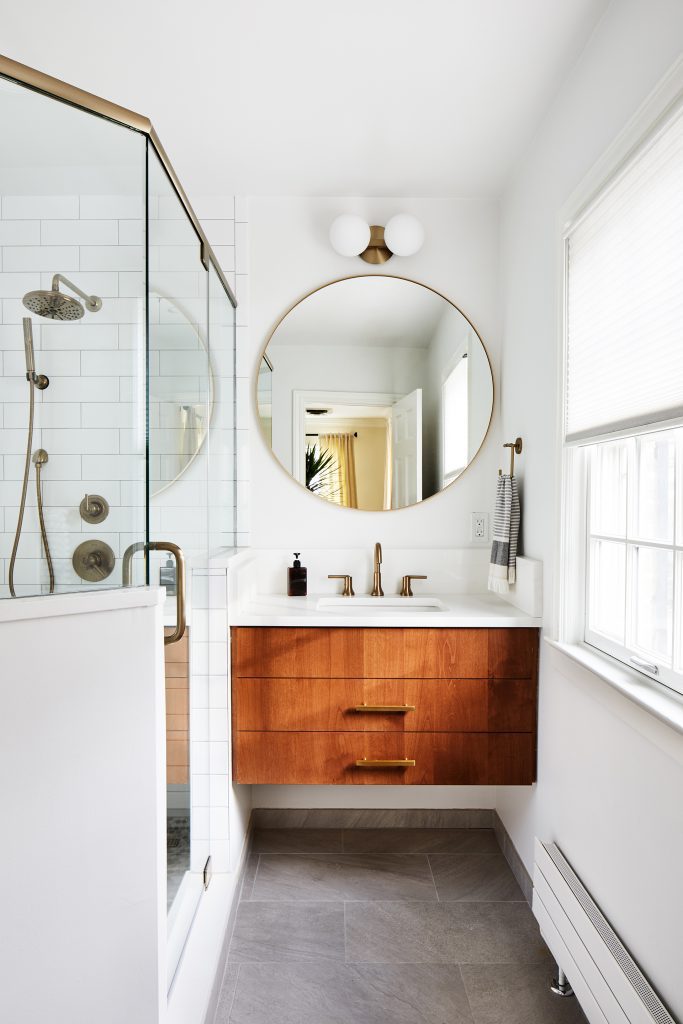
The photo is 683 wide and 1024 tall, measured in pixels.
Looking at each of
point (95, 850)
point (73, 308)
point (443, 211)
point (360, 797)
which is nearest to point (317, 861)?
point (360, 797)

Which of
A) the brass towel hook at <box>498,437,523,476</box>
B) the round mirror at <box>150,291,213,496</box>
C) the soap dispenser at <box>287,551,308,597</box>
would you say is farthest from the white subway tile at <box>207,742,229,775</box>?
the brass towel hook at <box>498,437,523,476</box>

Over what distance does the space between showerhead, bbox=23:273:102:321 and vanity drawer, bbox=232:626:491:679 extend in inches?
46.9

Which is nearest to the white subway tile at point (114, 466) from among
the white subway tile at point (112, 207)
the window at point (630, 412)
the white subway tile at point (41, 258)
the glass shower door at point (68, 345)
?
the glass shower door at point (68, 345)

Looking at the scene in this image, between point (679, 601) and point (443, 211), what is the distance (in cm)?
189

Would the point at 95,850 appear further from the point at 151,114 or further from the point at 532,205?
the point at 532,205

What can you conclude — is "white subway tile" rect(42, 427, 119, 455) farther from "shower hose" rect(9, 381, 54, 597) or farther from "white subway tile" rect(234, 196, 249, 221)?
"white subway tile" rect(234, 196, 249, 221)

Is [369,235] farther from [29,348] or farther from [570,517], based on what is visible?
[29,348]

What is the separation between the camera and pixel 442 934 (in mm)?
1934

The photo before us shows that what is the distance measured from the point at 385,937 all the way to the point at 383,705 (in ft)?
2.21

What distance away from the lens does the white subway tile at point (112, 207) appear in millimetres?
1226

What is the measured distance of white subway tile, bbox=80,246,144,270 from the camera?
123cm

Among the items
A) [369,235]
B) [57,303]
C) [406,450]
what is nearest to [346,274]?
[369,235]

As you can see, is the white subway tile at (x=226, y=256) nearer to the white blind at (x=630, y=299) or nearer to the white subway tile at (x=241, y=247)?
the white subway tile at (x=241, y=247)

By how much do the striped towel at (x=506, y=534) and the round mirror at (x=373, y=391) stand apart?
Answer: 35 cm
